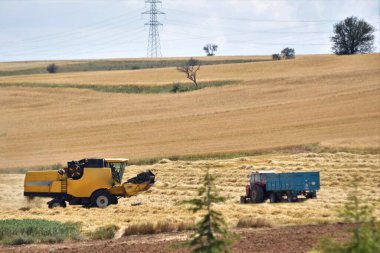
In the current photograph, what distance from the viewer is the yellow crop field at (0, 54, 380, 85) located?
90669mm

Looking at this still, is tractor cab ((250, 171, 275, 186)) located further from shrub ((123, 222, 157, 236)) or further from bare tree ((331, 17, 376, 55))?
bare tree ((331, 17, 376, 55))

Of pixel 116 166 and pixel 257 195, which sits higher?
pixel 116 166

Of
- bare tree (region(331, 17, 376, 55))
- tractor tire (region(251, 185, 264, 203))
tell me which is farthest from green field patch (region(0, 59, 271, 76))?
tractor tire (region(251, 185, 264, 203))

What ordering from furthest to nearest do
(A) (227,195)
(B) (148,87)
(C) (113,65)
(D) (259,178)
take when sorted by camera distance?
(C) (113,65) → (B) (148,87) → (D) (259,178) → (A) (227,195)

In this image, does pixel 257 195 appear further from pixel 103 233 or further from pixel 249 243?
pixel 249 243

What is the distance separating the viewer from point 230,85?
89.6 m

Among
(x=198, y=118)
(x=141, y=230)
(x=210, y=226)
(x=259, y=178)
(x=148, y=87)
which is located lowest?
(x=141, y=230)

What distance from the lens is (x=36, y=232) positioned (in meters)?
22.7

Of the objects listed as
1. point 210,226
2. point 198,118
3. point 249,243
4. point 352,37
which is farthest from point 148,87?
point 210,226

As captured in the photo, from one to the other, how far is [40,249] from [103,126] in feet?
148

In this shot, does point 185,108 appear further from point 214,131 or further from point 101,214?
point 101,214

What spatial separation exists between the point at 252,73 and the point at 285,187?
229 feet

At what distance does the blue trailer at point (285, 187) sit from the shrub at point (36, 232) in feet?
34.2

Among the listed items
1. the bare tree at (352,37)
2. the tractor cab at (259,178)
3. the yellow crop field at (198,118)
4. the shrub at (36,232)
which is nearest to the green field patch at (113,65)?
the bare tree at (352,37)
